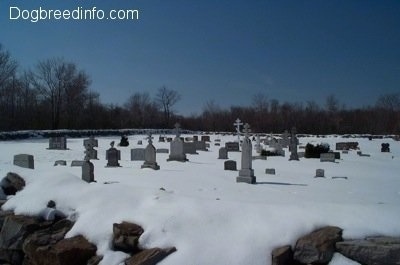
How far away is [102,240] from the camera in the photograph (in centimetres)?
513

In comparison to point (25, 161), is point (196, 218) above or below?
below

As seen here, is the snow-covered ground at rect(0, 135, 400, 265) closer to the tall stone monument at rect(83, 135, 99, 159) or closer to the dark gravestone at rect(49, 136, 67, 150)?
the tall stone monument at rect(83, 135, 99, 159)

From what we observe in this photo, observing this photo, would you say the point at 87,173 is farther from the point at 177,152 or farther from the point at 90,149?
the point at 177,152

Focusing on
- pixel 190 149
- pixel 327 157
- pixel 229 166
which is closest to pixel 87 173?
pixel 229 166

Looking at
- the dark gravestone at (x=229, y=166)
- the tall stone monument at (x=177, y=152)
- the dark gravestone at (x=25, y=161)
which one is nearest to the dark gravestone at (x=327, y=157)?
the tall stone monument at (x=177, y=152)

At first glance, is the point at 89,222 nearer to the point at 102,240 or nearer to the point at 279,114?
the point at 102,240

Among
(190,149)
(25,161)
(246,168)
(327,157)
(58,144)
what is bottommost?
(327,157)

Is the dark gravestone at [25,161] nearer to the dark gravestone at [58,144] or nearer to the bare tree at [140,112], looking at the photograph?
the dark gravestone at [58,144]

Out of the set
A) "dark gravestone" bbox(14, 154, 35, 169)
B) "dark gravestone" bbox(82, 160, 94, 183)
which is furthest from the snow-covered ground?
"dark gravestone" bbox(14, 154, 35, 169)

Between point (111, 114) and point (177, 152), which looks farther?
point (111, 114)

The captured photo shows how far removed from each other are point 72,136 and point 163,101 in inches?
1705

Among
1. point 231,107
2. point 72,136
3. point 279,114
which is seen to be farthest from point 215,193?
point 231,107

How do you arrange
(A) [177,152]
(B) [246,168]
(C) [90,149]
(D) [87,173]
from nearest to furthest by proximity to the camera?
(D) [87,173], (C) [90,149], (B) [246,168], (A) [177,152]

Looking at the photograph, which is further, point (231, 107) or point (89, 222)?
point (231, 107)
